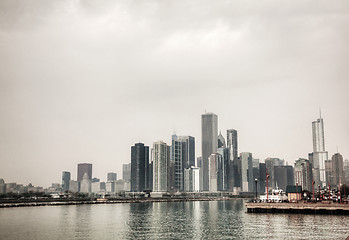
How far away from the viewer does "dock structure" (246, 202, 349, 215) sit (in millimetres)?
111250

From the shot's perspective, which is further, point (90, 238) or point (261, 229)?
point (261, 229)

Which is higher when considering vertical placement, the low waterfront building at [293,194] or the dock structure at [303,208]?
the low waterfront building at [293,194]

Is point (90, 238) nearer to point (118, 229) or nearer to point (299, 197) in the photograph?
point (118, 229)

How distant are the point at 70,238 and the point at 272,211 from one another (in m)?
73.1

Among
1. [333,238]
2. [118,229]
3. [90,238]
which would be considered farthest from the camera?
[118,229]

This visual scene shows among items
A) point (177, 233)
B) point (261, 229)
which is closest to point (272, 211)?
point (261, 229)

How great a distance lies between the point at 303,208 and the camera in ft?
381

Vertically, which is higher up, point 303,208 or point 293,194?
point 293,194

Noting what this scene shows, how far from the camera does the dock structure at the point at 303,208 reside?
111250 mm

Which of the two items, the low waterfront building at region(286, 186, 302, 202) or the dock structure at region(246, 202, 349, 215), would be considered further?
the low waterfront building at region(286, 186, 302, 202)

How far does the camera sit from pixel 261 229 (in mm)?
83625

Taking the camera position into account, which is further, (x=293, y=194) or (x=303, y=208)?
(x=293, y=194)

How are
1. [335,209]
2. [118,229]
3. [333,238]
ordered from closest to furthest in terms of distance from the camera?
[333,238] < [118,229] < [335,209]

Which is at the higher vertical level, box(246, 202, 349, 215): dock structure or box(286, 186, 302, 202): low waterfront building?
box(286, 186, 302, 202): low waterfront building
